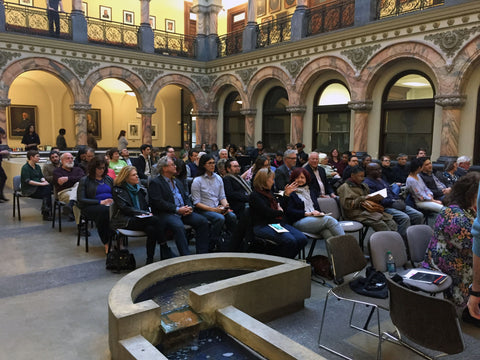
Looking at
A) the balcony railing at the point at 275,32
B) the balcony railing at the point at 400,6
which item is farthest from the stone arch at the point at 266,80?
the balcony railing at the point at 400,6

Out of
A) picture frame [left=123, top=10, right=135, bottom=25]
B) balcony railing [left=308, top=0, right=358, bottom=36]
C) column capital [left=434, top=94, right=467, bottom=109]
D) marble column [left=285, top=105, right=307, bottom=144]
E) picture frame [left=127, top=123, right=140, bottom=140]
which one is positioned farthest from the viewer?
picture frame [left=127, top=123, right=140, bottom=140]

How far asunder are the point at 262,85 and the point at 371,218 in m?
10.4

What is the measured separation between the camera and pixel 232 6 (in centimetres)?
1947

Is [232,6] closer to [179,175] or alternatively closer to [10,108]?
[10,108]

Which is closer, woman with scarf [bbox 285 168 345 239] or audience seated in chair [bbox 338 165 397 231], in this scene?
woman with scarf [bbox 285 168 345 239]

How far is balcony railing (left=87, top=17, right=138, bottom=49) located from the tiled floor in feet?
35.3

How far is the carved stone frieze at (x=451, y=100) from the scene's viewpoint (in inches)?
363

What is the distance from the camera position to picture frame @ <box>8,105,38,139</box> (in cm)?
1700

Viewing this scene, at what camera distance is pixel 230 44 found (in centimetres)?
1573

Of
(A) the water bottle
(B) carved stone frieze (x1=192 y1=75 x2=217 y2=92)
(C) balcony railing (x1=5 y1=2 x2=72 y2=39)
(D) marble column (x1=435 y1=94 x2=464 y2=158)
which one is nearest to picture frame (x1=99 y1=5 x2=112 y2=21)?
(C) balcony railing (x1=5 y1=2 x2=72 y2=39)

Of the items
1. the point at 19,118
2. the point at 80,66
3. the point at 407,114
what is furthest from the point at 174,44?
the point at 407,114

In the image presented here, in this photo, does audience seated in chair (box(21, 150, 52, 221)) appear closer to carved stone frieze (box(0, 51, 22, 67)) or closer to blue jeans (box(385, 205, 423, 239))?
blue jeans (box(385, 205, 423, 239))

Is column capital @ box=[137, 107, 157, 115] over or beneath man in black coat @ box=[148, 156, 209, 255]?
over

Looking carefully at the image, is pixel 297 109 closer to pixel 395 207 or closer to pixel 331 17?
pixel 331 17
